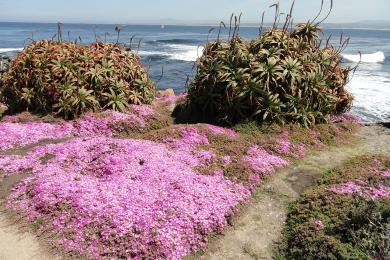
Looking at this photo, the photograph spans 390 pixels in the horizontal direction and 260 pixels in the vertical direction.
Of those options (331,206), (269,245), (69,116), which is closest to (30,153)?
(69,116)

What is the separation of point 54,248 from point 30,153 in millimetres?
4569

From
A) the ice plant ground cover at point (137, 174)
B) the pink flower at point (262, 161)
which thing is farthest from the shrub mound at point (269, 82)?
the pink flower at point (262, 161)

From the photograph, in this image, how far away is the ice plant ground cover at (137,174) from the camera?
812 cm

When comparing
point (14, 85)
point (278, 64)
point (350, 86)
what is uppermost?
point (278, 64)

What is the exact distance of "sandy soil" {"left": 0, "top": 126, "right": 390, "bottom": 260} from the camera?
793cm

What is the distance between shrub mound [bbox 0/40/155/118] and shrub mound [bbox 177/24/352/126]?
98.4 inches

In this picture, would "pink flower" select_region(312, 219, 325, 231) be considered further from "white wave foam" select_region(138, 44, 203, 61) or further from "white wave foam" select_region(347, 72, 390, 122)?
"white wave foam" select_region(138, 44, 203, 61)

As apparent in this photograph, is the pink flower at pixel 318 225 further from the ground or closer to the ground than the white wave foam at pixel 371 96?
further from the ground

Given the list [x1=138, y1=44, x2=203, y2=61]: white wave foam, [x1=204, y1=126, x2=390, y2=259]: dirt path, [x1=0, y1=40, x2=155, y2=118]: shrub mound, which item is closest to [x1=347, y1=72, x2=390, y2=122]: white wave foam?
[x1=204, y1=126, x2=390, y2=259]: dirt path

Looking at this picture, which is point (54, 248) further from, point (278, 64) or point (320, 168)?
point (278, 64)

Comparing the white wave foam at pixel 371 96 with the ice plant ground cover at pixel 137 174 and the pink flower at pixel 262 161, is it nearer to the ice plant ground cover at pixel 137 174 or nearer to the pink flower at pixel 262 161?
the ice plant ground cover at pixel 137 174

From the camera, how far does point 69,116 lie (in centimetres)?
1491

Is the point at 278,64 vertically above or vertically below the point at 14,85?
above

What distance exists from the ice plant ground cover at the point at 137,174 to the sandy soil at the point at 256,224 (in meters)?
0.27
